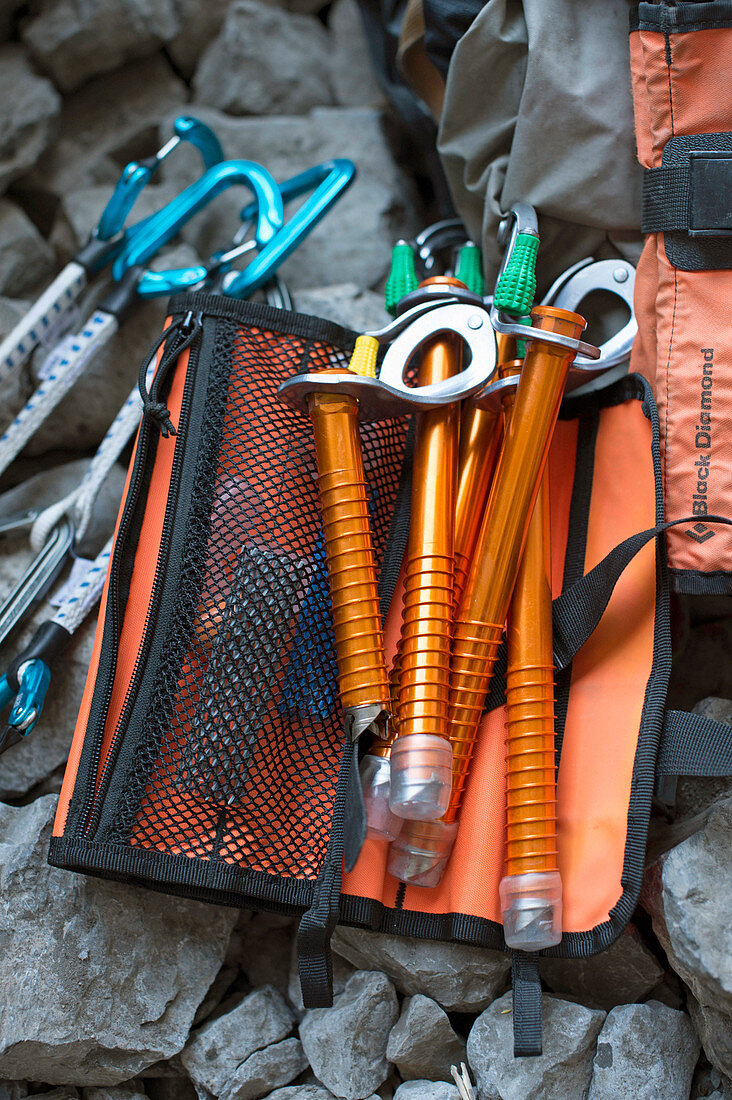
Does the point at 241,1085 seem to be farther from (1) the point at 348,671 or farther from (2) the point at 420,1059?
(1) the point at 348,671

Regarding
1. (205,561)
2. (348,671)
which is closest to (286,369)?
(205,561)

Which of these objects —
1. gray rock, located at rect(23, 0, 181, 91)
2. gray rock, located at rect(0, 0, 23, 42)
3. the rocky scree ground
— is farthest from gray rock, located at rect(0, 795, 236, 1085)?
gray rock, located at rect(0, 0, 23, 42)

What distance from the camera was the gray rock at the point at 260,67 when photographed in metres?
2.14

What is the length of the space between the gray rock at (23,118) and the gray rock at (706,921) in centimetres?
192

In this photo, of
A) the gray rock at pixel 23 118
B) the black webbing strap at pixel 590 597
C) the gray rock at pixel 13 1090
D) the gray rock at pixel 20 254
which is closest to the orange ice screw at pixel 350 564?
the black webbing strap at pixel 590 597

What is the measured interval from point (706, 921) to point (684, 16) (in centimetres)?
127

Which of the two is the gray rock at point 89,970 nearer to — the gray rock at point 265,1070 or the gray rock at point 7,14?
the gray rock at point 265,1070

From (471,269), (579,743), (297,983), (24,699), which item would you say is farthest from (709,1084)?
(471,269)

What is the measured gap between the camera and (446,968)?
128 centimetres

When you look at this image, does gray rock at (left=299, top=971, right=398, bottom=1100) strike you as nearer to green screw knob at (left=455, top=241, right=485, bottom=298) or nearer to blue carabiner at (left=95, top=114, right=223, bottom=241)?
green screw knob at (left=455, top=241, right=485, bottom=298)

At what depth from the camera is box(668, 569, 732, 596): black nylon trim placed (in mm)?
1253

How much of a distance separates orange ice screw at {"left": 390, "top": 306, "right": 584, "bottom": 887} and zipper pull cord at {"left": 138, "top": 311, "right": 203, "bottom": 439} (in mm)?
520

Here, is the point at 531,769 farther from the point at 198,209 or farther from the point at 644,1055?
the point at 198,209

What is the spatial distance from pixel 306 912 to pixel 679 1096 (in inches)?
22.2
